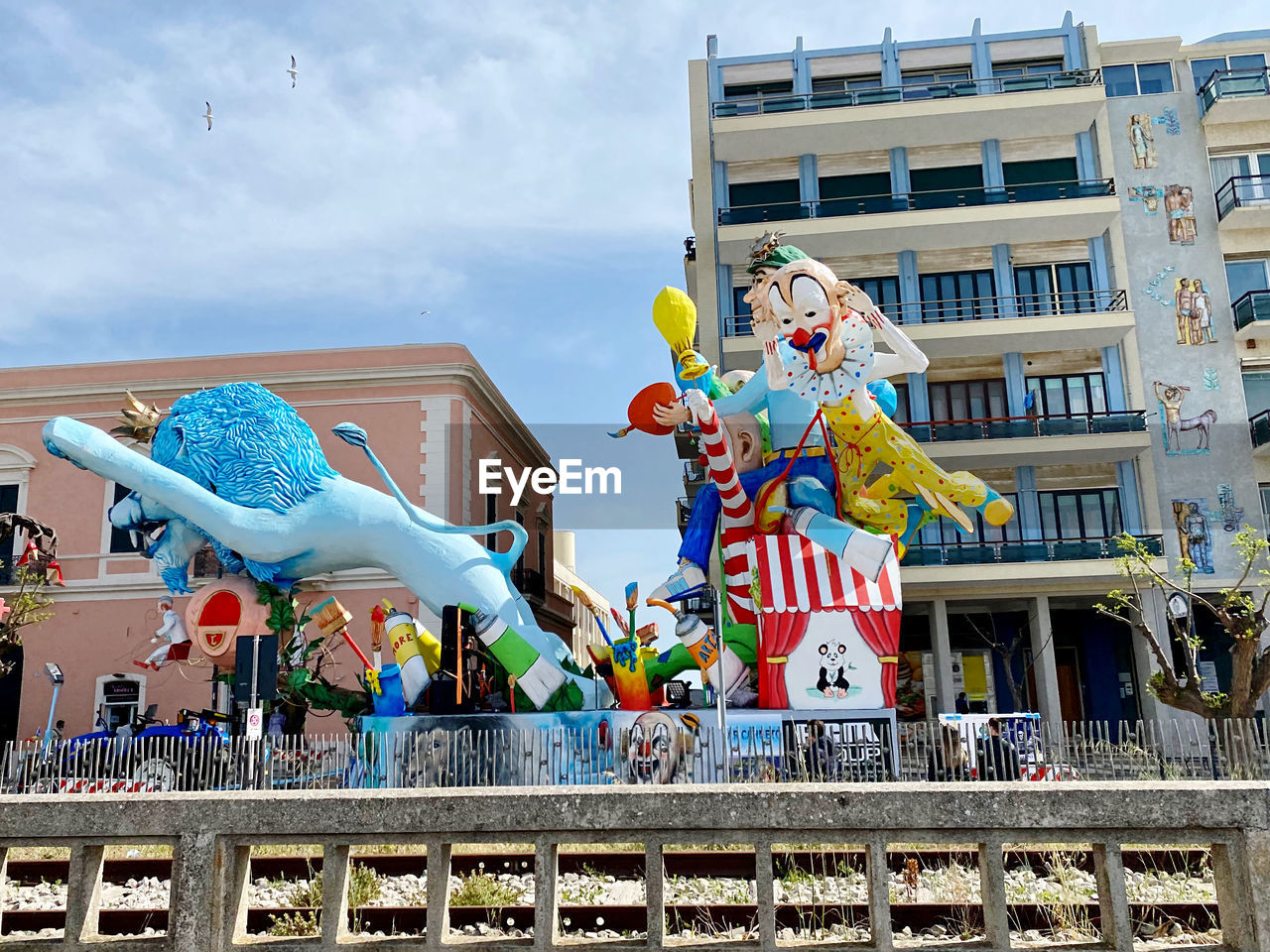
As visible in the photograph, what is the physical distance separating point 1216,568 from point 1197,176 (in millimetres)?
9860

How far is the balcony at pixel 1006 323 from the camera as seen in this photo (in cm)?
2348

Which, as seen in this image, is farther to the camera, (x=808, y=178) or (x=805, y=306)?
(x=808, y=178)

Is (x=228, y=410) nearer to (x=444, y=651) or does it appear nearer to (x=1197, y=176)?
(x=444, y=651)

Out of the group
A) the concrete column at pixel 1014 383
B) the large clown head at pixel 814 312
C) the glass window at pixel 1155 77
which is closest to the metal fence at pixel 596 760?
the large clown head at pixel 814 312

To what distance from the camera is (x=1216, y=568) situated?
22812 millimetres

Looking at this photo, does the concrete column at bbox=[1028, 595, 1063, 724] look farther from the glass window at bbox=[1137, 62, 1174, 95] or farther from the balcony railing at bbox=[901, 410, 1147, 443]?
the glass window at bbox=[1137, 62, 1174, 95]

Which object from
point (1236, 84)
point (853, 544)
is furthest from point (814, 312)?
point (1236, 84)

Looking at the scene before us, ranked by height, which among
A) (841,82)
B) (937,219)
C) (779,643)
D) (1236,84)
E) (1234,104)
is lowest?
(779,643)

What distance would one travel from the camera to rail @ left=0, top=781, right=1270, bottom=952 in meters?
3.43

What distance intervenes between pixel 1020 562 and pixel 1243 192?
11.3 meters

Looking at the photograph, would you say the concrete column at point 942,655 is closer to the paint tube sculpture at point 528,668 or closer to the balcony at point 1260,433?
the balcony at point 1260,433

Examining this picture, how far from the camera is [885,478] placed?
13938 mm

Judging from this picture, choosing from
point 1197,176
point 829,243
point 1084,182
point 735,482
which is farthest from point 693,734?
point 1197,176

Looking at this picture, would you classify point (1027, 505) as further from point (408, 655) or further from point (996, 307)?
point (408, 655)
